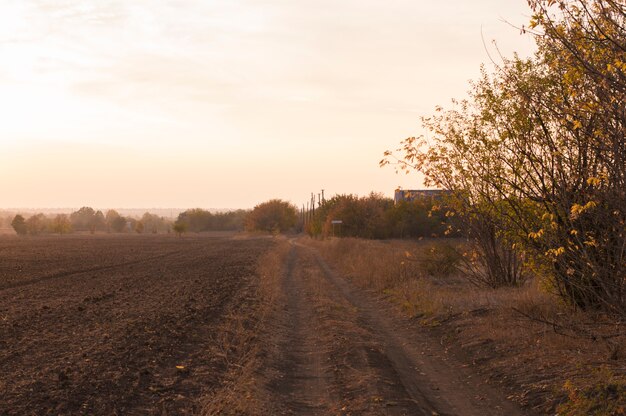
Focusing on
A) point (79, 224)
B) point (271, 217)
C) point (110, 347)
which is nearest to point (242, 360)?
point (110, 347)

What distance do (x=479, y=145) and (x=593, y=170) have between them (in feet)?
14.6

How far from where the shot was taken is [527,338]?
1063 centimetres

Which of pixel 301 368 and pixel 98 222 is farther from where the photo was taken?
pixel 98 222

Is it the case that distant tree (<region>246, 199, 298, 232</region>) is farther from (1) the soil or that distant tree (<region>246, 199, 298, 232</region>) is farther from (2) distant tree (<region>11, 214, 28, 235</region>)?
(1) the soil

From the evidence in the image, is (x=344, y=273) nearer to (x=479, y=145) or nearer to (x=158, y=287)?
(x=158, y=287)

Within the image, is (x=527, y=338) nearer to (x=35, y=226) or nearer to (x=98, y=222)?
(x=35, y=226)

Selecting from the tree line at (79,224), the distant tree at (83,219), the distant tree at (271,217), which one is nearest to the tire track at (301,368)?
the distant tree at (271,217)

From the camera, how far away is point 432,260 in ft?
74.7

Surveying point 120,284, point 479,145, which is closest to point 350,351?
point 479,145

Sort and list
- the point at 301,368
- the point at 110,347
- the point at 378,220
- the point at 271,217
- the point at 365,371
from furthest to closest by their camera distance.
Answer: the point at 271,217 → the point at 378,220 → the point at 110,347 → the point at 301,368 → the point at 365,371

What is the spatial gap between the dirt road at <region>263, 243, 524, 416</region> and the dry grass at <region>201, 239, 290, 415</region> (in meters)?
0.26

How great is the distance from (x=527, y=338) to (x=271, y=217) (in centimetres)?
10895

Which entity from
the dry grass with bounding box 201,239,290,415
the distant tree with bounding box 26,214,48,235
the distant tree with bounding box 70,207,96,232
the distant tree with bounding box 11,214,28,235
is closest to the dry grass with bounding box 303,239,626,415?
the dry grass with bounding box 201,239,290,415

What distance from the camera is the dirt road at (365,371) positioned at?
7.81m
